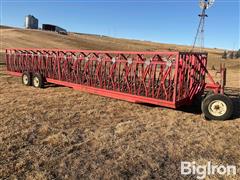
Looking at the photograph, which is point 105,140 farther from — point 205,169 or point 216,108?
point 216,108

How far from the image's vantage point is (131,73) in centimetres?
904

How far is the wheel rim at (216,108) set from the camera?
24.7 feet

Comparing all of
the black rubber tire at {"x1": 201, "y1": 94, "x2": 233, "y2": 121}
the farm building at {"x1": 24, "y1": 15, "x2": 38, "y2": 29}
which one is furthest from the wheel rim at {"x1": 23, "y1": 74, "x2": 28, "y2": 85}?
Answer: the farm building at {"x1": 24, "y1": 15, "x2": 38, "y2": 29}

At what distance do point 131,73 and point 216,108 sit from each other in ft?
10.0

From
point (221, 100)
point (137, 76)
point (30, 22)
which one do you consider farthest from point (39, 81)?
point (30, 22)

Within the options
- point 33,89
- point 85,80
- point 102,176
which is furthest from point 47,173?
point 33,89

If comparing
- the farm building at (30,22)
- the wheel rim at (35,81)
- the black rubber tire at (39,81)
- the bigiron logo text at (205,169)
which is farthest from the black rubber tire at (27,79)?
the farm building at (30,22)

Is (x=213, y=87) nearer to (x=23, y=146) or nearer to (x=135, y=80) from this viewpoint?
(x=135, y=80)

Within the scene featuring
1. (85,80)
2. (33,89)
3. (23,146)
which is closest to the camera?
(23,146)

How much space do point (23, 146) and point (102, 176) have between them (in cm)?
201

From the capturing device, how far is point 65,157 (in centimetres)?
496

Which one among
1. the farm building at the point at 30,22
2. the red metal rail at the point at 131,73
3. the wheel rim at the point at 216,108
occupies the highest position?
the farm building at the point at 30,22

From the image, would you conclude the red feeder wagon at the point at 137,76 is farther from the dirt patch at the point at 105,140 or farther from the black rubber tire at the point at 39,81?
the dirt patch at the point at 105,140

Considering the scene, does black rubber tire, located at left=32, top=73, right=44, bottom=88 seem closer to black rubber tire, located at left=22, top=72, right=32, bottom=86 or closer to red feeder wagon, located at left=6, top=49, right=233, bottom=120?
red feeder wagon, located at left=6, top=49, right=233, bottom=120
